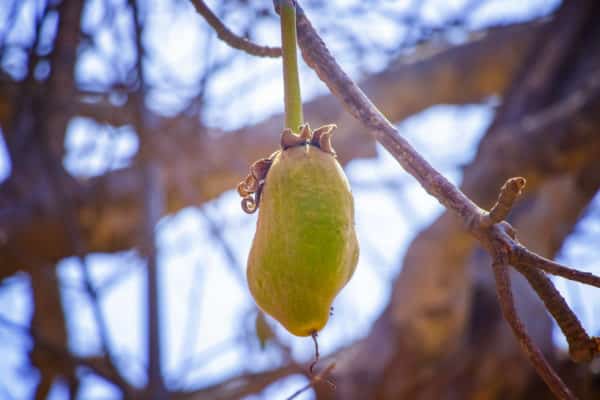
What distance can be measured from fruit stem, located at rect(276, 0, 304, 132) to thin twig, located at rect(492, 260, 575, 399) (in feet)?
0.88

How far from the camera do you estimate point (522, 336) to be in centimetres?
60

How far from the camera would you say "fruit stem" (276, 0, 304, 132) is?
2.43ft

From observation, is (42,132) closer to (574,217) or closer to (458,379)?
(458,379)

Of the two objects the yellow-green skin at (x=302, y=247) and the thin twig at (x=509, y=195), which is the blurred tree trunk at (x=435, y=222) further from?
the thin twig at (x=509, y=195)

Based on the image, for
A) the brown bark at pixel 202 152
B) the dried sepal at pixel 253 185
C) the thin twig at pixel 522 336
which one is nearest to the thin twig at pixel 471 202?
the thin twig at pixel 522 336

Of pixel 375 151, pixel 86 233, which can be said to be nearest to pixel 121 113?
pixel 86 233

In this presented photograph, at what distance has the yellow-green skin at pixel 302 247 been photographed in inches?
25.2

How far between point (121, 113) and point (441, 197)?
2.33m

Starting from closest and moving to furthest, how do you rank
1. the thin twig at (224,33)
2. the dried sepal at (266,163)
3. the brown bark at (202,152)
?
the dried sepal at (266,163), the thin twig at (224,33), the brown bark at (202,152)

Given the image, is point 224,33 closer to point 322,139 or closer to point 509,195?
point 322,139

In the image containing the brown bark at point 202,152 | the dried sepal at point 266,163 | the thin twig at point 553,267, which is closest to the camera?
the thin twig at point 553,267

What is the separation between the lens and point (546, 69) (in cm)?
283

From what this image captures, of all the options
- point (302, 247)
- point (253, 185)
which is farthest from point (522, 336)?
point (253, 185)

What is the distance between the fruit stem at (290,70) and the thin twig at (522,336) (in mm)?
267
